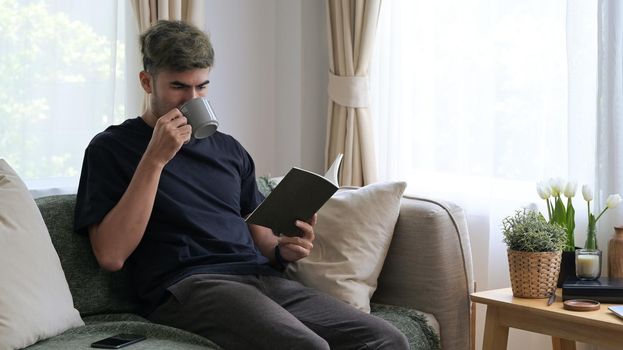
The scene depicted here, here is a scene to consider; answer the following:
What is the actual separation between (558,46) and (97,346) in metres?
1.90

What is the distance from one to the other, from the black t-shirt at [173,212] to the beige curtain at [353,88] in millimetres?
1236

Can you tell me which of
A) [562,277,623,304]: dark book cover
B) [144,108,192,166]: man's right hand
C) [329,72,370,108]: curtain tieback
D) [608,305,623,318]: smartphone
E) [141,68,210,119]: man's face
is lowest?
[608,305,623,318]: smartphone

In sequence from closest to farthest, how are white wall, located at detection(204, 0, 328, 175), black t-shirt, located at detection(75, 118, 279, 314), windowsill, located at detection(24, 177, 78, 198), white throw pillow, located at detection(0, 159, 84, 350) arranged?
white throw pillow, located at detection(0, 159, 84, 350), black t-shirt, located at detection(75, 118, 279, 314), windowsill, located at detection(24, 177, 78, 198), white wall, located at detection(204, 0, 328, 175)

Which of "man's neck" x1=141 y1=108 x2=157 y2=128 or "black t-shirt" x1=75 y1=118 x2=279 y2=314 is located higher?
"man's neck" x1=141 y1=108 x2=157 y2=128

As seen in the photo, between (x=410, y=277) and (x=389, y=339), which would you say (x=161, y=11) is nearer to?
(x=410, y=277)

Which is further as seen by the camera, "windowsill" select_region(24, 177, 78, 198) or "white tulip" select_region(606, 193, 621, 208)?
"windowsill" select_region(24, 177, 78, 198)

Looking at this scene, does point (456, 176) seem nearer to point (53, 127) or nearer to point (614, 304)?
point (614, 304)

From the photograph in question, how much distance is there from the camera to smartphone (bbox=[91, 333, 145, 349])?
1.93 meters

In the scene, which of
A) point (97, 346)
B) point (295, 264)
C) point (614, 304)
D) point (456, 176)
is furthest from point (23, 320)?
point (456, 176)

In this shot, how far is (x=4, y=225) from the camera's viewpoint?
202cm

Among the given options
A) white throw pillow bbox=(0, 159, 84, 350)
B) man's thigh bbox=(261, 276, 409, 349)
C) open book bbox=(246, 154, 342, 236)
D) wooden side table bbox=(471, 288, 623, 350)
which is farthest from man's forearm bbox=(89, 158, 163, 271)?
wooden side table bbox=(471, 288, 623, 350)

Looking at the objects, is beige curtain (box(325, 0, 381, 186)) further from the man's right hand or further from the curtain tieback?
the man's right hand

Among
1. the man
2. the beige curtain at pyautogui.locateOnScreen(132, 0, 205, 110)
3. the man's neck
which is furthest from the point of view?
the beige curtain at pyautogui.locateOnScreen(132, 0, 205, 110)

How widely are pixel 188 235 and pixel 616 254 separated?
1.26m
